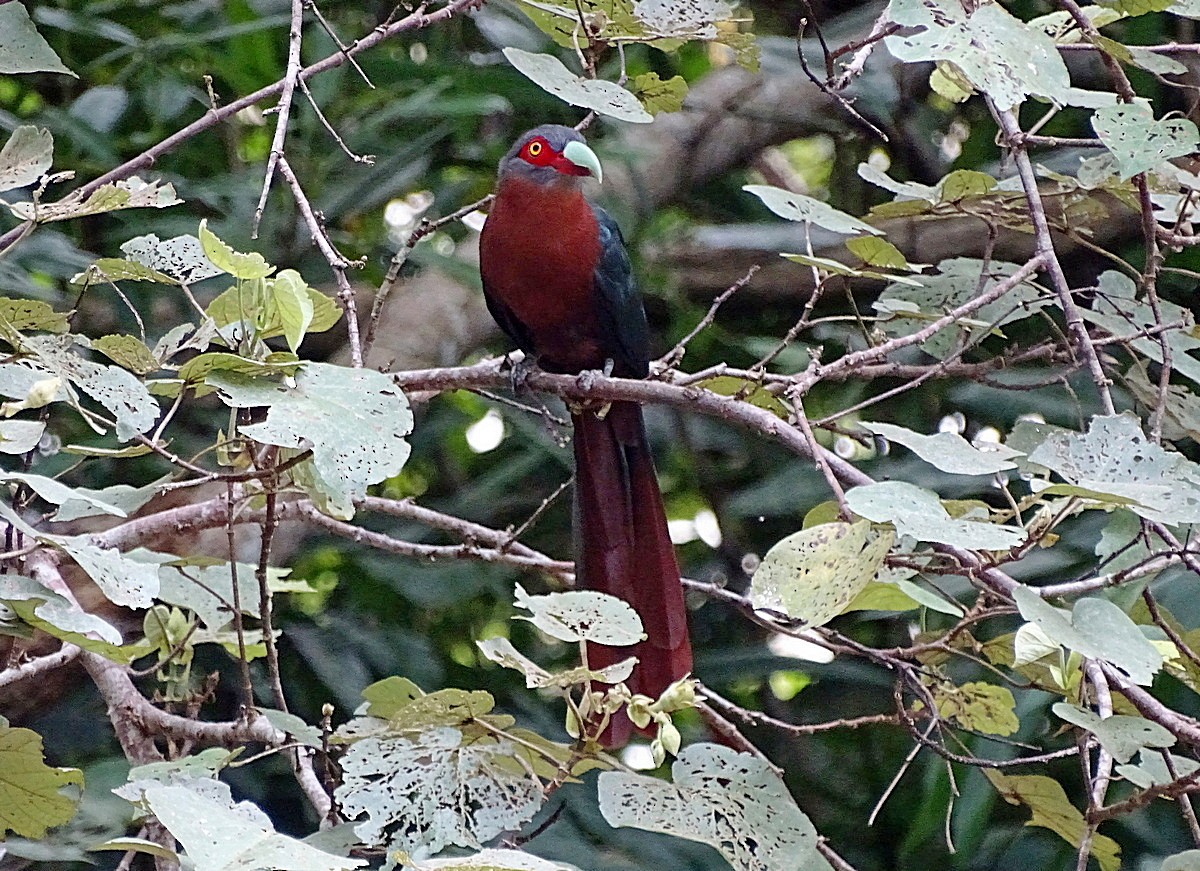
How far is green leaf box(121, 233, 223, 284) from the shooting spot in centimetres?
134

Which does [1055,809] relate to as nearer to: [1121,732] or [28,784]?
[1121,732]

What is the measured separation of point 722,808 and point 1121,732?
0.37 metres

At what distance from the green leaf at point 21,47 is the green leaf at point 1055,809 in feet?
4.18

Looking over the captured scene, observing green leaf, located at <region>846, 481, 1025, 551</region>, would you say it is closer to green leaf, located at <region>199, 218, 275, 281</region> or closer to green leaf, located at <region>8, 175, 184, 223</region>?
green leaf, located at <region>199, 218, 275, 281</region>

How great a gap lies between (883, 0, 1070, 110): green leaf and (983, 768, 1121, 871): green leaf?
0.74 metres

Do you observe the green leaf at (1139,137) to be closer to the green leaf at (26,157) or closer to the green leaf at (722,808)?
the green leaf at (722,808)

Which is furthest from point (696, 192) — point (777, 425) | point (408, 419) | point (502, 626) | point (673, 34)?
point (408, 419)

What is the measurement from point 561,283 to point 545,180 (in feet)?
0.64

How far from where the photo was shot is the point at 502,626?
106 inches

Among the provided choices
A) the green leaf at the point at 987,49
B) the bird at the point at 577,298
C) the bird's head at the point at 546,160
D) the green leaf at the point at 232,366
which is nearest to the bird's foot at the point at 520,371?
the bird at the point at 577,298

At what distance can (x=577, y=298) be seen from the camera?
245 cm

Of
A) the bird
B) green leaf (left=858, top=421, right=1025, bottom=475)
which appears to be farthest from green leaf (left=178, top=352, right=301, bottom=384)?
the bird

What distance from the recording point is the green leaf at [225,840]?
875 millimetres

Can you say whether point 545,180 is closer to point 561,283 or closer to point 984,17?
point 561,283
